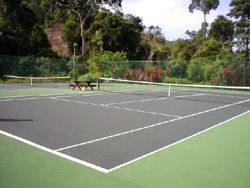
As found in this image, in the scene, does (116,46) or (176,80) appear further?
(116,46)

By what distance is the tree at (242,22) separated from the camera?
37062 mm

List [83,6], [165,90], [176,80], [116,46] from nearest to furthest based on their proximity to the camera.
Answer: [165,90], [176,80], [83,6], [116,46]

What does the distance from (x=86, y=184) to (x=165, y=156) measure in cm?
191

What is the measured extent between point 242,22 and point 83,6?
18.8m

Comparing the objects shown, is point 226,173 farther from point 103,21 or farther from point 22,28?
point 103,21

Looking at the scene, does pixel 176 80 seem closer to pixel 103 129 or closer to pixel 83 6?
pixel 83 6

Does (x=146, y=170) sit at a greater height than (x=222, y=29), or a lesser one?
lesser

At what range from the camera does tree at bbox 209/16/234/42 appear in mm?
42072

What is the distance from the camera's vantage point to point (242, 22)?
37531 mm

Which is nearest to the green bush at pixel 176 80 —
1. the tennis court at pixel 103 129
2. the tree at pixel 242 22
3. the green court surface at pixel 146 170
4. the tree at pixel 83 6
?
the tree at pixel 242 22

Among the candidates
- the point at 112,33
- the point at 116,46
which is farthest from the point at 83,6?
the point at 116,46

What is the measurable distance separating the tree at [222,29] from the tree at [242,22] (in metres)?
3.12

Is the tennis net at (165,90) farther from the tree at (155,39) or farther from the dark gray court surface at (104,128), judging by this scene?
the tree at (155,39)

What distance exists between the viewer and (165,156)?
5824 millimetres
